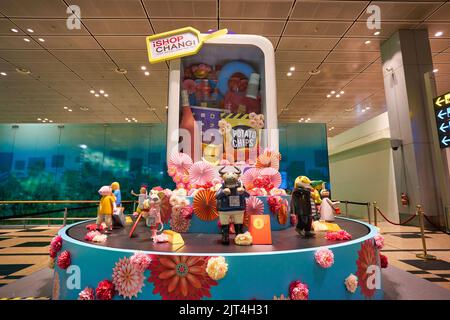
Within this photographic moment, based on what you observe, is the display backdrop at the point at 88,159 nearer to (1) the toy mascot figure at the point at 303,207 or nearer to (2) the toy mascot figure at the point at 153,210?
(1) the toy mascot figure at the point at 303,207

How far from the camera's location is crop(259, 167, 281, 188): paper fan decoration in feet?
A: 8.38

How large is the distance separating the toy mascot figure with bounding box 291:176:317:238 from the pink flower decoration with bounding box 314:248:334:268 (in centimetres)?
54

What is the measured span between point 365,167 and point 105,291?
466 inches

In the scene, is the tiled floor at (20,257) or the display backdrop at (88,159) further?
the display backdrop at (88,159)

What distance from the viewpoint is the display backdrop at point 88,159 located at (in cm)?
1111

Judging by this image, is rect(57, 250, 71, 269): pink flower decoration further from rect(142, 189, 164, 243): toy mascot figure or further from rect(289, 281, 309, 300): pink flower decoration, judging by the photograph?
rect(289, 281, 309, 300): pink flower decoration

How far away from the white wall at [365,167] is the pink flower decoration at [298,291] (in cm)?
936

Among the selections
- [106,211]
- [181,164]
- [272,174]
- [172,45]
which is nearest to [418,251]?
[272,174]

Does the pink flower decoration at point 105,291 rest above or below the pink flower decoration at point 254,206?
below

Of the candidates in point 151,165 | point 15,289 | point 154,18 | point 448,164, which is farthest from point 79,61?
point 448,164

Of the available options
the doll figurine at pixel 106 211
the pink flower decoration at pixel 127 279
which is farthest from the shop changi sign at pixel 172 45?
the pink flower decoration at pixel 127 279

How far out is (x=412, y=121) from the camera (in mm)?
6176

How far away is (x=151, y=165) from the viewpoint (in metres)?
11.9
